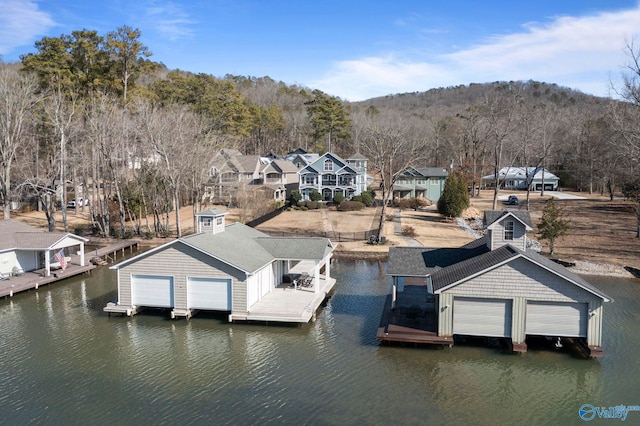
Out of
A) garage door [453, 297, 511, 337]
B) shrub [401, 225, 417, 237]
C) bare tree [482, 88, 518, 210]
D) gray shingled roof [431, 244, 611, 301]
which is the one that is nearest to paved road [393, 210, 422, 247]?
shrub [401, 225, 417, 237]

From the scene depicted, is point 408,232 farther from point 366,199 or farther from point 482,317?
point 482,317

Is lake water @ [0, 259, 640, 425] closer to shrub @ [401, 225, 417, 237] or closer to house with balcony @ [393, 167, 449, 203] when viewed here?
shrub @ [401, 225, 417, 237]

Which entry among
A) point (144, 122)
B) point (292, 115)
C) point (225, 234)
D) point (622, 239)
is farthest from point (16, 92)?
point (292, 115)

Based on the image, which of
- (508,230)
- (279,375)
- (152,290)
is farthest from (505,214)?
(152,290)

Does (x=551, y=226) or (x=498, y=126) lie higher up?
(x=498, y=126)

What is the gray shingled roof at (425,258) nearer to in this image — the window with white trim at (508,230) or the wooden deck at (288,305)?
the window with white trim at (508,230)

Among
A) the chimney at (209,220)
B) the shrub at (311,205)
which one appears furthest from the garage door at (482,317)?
the shrub at (311,205)

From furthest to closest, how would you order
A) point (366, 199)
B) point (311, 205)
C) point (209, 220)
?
point (366, 199) < point (311, 205) < point (209, 220)
